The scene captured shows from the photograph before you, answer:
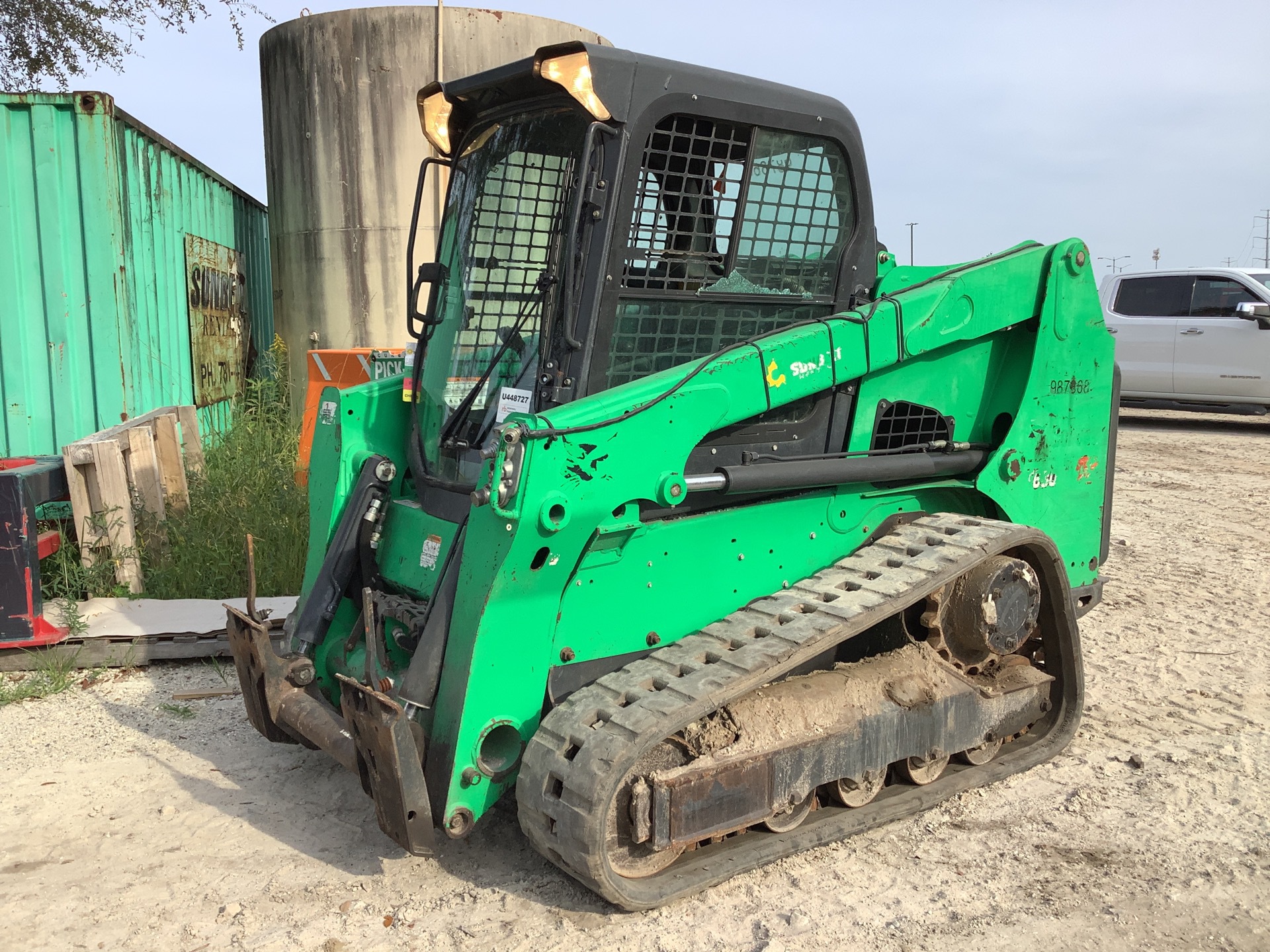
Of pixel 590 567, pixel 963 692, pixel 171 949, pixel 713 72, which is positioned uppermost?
pixel 713 72

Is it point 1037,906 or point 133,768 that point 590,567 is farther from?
point 133,768

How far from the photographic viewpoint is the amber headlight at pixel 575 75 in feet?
10.8

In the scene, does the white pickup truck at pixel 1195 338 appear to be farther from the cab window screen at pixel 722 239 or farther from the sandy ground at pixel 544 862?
the cab window screen at pixel 722 239

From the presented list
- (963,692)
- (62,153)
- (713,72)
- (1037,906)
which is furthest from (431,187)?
(1037,906)

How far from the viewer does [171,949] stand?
301 cm

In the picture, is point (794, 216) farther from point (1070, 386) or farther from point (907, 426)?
point (1070, 386)

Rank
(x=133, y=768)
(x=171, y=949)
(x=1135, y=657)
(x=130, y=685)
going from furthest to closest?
(x=1135, y=657) → (x=130, y=685) → (x=133, y=768) → (x=171, y=949)

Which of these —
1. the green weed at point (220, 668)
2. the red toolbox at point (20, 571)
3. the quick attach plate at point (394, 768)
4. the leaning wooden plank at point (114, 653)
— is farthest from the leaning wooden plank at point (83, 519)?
the quick attach plate at point (394, 768)

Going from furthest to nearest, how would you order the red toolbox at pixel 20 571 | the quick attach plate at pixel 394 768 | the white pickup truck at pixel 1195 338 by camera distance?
1. the white pickup truck at pixel 1195 338
2. the red toolbox at pixel 20 571
3. the quick attach plate at pixel 394 768

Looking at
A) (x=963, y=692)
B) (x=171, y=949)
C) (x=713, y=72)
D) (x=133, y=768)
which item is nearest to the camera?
(x=171, y=949)

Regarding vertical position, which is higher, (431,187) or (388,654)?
(431,187)

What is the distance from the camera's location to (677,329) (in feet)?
12.1

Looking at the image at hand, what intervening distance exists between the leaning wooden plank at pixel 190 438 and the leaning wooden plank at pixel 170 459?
20.3 inches

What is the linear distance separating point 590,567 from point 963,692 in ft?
4.87
